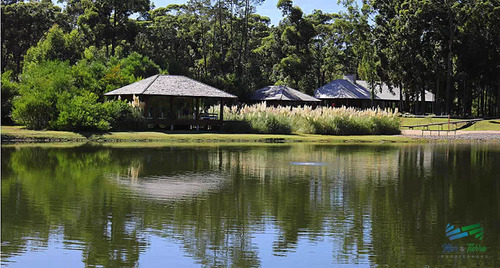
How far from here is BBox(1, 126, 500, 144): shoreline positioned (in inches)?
1249

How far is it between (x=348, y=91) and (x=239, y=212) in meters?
53.7

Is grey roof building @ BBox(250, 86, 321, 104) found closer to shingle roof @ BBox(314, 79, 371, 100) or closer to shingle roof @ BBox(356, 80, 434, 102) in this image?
shingle roof @ BBox(314, 79, 371, 100)

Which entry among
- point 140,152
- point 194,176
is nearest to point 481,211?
point 194,176

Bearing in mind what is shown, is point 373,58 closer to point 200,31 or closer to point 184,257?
point 200,31

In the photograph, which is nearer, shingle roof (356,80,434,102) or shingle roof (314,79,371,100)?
shingle roof (314,79,371,100)

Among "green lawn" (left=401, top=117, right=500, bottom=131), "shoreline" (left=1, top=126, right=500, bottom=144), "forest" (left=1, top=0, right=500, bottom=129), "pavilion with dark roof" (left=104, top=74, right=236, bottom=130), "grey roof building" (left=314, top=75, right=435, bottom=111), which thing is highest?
"forest" (left=1, top=0, right=500, bottom=129)

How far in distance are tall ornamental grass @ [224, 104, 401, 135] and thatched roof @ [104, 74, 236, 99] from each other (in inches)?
71.6

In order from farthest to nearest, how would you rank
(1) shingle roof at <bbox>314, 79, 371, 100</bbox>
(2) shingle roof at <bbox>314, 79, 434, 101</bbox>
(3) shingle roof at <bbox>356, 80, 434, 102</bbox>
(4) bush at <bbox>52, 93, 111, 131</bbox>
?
(3) shingle roof at <bbox>356, 80, 434, 102</bbox> < (2) shingle roof at <bbox>314, 79, 434, 101</bbox> < (1) shingle roof at <bbox>314, 79, 371, 100</bbox> < (4) bush at <bbox>52, 93, 111, 131</bbox>

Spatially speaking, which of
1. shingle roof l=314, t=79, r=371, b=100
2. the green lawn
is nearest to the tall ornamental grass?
the green lawn

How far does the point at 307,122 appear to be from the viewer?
40562 millimetres

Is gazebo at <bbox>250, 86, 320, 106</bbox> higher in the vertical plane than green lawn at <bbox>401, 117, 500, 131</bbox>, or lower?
higher

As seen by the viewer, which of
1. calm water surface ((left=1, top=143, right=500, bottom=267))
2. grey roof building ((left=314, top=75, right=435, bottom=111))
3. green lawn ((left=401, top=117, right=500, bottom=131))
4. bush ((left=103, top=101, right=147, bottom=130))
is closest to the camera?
calm water surface ((left=1, top=143, right=500, bottom=267))

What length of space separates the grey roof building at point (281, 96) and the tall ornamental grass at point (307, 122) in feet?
40.0

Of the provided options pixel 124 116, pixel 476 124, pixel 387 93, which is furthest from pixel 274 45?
pixel 124 116
